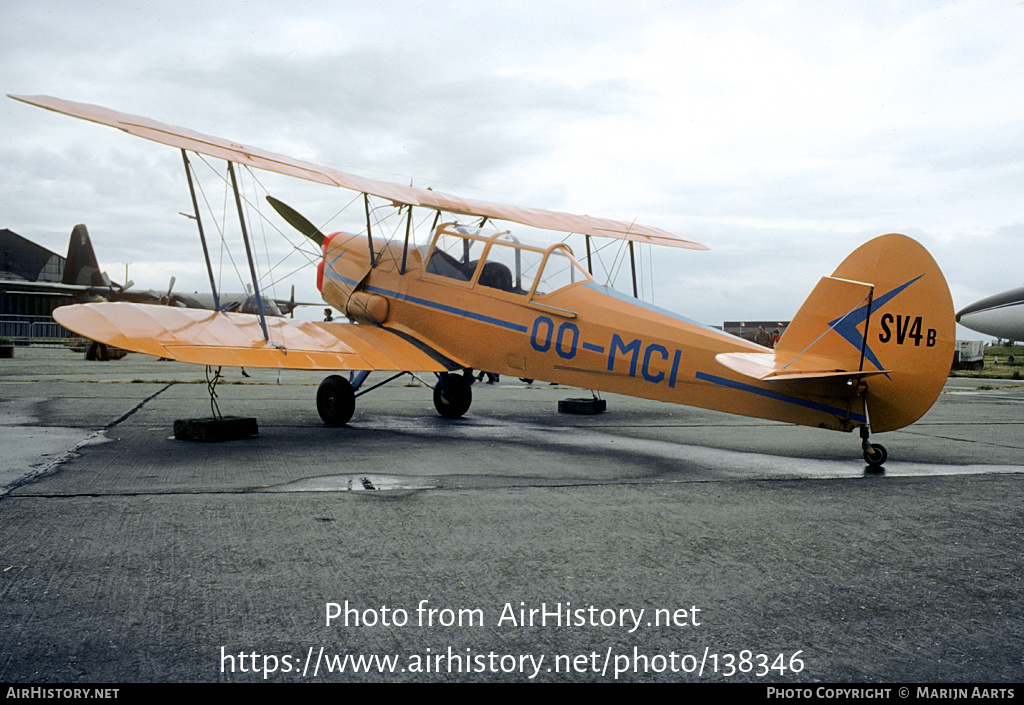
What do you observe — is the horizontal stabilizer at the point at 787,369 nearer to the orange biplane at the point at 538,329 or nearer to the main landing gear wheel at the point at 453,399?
the orange biplane at the point at 538,329

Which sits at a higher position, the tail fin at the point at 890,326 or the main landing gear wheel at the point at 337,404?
the tail fin at the point at 890,326

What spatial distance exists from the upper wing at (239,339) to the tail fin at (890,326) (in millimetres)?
4724

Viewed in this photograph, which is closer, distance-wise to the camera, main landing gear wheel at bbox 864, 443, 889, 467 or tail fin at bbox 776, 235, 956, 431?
tail fin at bbox 776, 235, 956, 431

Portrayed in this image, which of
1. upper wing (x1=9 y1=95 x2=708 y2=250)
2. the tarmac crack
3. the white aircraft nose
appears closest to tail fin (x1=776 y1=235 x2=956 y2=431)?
upper wing (x1=9 y1=95 x2=708 y2=250)

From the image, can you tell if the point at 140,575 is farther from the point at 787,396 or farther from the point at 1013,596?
the point at 787,396

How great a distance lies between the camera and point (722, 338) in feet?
23.2

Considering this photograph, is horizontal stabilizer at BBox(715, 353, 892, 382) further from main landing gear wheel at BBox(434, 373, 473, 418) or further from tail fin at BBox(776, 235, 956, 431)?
main landing gear wheel at BBox(434, 373, 473, 418)

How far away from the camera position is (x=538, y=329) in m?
8.12

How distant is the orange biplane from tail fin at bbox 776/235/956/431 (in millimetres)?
11

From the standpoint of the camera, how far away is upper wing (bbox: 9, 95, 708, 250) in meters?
7.25

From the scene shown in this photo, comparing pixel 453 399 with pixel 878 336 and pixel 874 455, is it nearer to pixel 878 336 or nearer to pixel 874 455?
pixel 874 455

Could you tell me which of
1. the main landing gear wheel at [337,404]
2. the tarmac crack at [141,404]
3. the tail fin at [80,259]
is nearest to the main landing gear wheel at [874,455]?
the main landing gear wheel at [337,404]

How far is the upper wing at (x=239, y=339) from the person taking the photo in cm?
714
